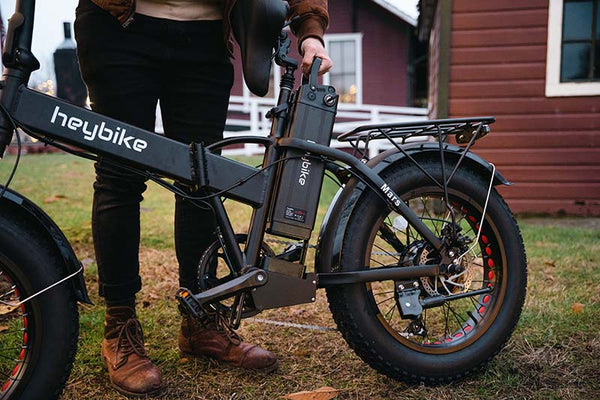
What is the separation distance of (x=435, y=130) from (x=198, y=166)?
78 centimetres

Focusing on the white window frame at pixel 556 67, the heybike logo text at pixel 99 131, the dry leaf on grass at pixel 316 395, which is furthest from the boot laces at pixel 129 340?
the white window frame at pixel 556 67

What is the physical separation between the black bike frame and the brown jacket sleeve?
183 mm

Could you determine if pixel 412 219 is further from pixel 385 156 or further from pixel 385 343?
pixel 385 343

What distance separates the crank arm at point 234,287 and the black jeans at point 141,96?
0.33 metres

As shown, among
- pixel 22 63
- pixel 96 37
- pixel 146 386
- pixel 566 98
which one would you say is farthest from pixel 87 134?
pixel 566 98

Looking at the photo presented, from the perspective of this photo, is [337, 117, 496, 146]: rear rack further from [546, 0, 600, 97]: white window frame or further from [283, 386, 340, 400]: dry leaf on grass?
[546, 0, 600, 97]: white window frame

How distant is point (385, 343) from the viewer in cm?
158

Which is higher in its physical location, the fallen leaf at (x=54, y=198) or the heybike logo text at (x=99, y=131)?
the heybike logo text at (x=99, y=131)

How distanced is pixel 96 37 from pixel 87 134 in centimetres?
35

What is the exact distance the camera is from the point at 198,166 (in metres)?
1.49

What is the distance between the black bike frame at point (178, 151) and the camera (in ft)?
4.39

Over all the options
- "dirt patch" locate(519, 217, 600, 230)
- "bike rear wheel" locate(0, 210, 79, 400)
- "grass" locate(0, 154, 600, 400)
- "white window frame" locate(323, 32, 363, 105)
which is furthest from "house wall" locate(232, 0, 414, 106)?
"bike rear wheel" locate(0, 210, 79, 400)

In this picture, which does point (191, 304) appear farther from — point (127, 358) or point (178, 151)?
point (178, 151)

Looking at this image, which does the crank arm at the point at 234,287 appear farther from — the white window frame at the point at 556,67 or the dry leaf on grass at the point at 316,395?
the white window frame at the point at 556,67
